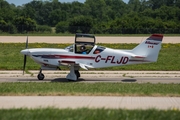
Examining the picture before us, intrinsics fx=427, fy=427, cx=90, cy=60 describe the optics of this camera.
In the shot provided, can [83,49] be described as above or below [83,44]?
below

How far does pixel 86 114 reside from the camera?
966 cm

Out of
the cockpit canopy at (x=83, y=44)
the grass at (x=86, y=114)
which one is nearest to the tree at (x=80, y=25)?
the cockpit canopy at (x=83, y=44)

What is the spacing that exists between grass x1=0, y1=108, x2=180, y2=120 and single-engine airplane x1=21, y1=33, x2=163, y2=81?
1026cm

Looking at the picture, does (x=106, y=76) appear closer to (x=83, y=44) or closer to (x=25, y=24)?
(x=83, y=44)

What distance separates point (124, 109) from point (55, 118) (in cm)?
203

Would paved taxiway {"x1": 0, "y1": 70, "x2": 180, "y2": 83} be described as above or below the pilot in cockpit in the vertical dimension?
below

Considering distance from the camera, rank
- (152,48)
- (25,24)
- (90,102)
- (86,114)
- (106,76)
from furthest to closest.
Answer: (25,24)
(106,76)
(152,48)
(90,102)
(86,114)

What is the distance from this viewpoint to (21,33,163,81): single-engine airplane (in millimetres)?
20469

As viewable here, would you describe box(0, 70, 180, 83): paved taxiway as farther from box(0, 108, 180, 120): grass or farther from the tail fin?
box(0, 108, 180, 120): grass

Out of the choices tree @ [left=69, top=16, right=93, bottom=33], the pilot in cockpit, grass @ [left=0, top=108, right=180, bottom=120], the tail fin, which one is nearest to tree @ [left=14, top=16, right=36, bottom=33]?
tree @ [left=69, top=16, right=93, bottom=33]

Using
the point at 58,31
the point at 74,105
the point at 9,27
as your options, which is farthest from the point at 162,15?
the point at 74,105

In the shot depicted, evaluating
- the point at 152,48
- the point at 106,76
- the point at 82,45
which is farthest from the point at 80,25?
the point at 152,48

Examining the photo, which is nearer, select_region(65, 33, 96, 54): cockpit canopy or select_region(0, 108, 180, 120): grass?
select_region(0, 108, 180, 120): grass

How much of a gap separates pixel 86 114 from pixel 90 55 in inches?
437
